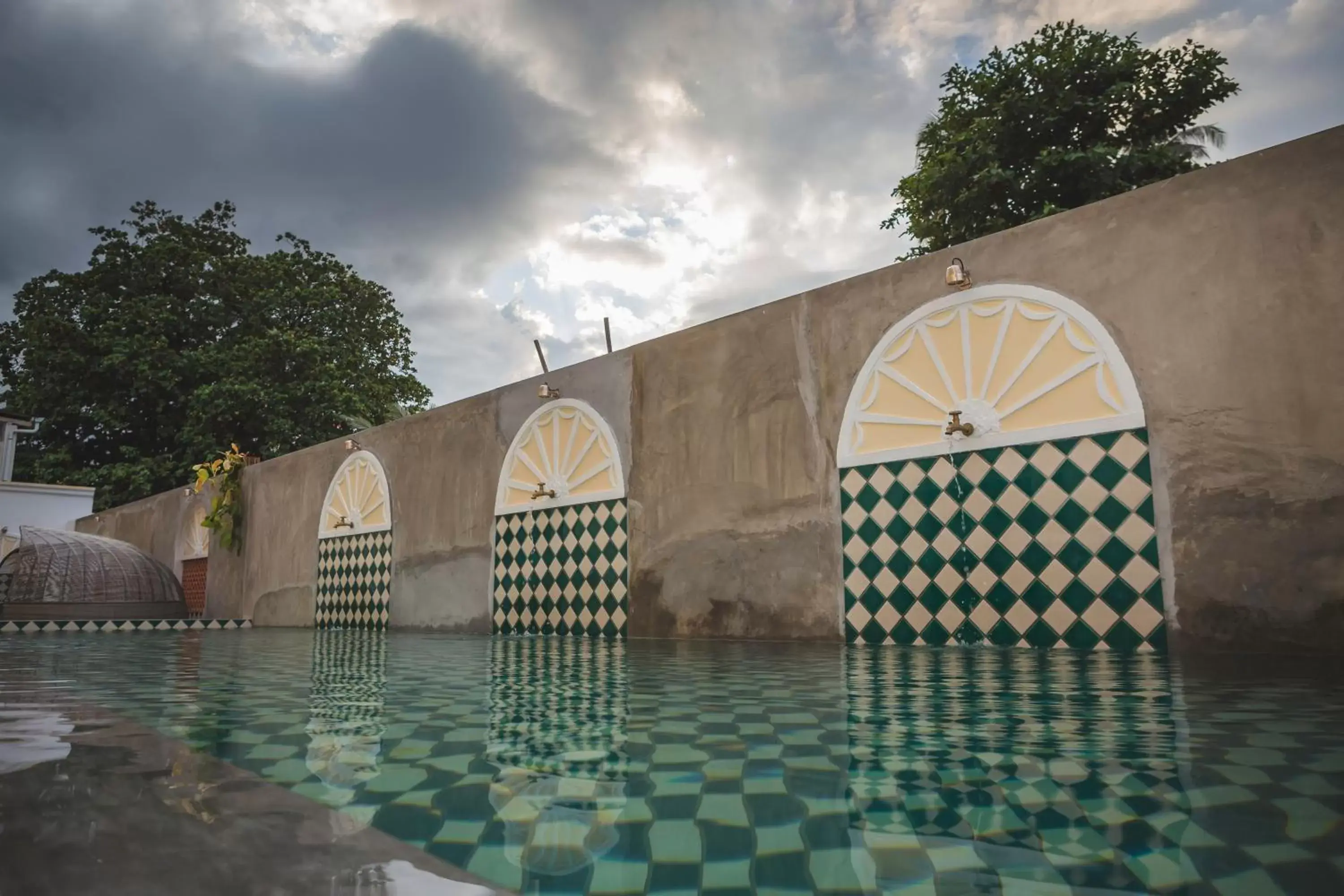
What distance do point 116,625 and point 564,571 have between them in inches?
222

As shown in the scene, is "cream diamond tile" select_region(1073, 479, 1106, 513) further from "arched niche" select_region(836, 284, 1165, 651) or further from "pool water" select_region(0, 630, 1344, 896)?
"pool water" select_region(0, 630, 1344, 896)

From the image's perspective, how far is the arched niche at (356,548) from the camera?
8.12 metres

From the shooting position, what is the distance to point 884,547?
14.7 feet

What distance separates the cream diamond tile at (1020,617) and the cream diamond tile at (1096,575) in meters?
0.29

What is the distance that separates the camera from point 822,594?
471 cm

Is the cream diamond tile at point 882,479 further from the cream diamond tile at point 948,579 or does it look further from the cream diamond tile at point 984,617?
the cream diamond tile at point 984,617

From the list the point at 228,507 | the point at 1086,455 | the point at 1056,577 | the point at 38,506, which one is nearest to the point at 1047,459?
the point at 1086,455

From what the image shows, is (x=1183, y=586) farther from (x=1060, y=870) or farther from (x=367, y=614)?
(x=367, y=614)

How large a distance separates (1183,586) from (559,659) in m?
2.86

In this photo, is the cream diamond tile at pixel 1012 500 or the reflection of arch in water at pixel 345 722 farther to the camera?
the cream diamond tile at pixel 1012 500

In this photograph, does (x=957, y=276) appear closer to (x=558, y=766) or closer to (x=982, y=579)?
(x=982, y=579)

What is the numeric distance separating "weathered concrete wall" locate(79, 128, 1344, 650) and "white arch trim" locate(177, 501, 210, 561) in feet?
17.0

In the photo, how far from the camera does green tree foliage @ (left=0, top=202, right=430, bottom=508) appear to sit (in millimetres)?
17750

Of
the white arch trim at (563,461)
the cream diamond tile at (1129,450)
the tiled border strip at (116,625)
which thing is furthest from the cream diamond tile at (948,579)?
the tiled border strip at (116,625)
